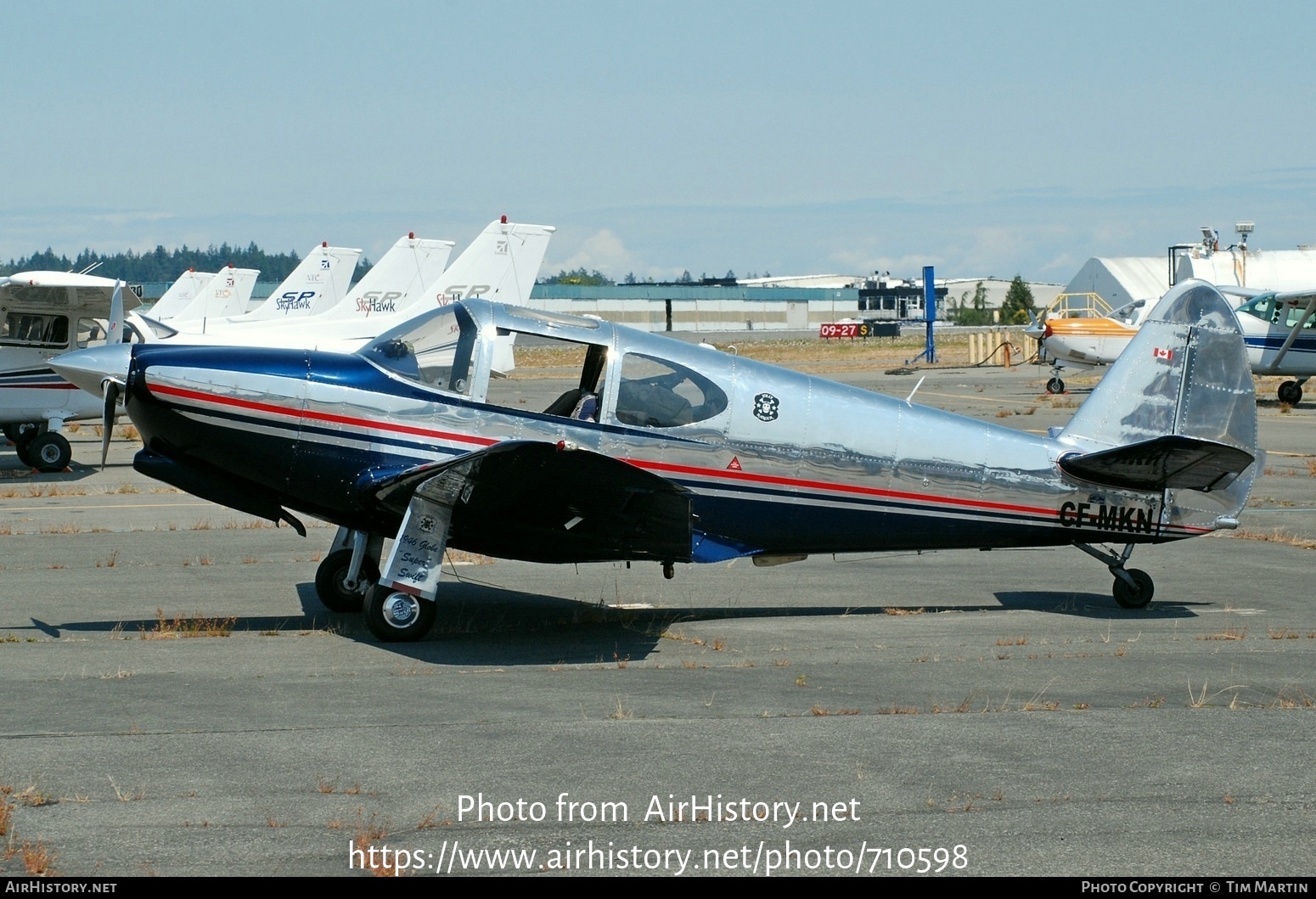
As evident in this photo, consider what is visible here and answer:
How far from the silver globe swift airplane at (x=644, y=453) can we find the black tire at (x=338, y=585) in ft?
0.07

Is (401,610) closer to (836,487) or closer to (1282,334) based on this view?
(836,487)

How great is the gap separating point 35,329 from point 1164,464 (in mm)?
18591

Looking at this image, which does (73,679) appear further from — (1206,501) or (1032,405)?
(1032,405)

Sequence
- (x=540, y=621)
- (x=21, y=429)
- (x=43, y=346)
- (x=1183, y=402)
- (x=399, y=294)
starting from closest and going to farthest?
(x=540, y=621)
(x=1183, y=402)
(x=43, y=346)
(x=21, y=429)
(x=399, y=294)

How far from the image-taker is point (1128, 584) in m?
10.3

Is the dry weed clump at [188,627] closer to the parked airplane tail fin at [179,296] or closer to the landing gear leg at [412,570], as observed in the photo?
the landing gear leg at [412,570]

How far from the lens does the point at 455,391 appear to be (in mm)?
9000

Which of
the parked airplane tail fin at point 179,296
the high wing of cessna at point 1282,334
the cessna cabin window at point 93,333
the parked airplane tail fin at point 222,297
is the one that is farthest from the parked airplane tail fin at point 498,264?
the parked airplane tail fin at point 179,296

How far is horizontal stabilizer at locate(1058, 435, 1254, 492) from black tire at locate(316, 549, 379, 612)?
5.46 m

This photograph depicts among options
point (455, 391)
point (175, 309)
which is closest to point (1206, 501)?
point (455, 391)

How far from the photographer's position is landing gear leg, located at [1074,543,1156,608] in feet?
33.8

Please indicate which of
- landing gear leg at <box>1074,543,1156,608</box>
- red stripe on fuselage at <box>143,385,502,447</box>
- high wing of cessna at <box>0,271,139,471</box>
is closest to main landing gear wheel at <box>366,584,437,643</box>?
red stripe on fuselage at <box>143,385,502,447</box>

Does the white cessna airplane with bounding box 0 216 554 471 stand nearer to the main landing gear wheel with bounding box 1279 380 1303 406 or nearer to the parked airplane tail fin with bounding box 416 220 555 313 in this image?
the parked airplane tail fin with bounding box 416 220 555 313

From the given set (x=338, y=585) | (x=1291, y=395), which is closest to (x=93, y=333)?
(x=338, y=585)
